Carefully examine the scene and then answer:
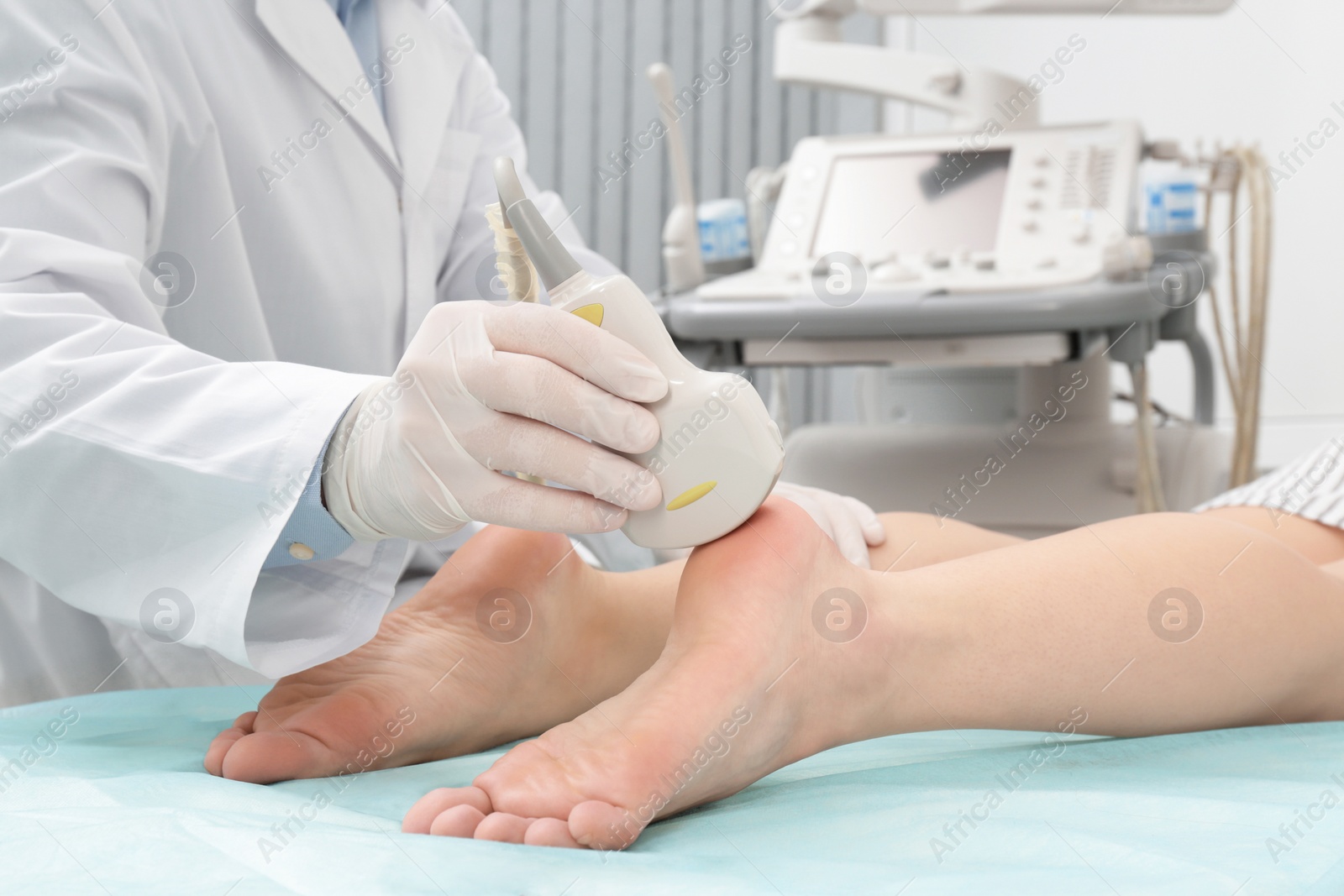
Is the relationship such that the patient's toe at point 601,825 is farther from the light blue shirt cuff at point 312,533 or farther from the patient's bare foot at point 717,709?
the light blue shirt cuff at point 312,533

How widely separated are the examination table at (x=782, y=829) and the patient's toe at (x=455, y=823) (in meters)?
0.02

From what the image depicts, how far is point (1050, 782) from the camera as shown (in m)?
0.67

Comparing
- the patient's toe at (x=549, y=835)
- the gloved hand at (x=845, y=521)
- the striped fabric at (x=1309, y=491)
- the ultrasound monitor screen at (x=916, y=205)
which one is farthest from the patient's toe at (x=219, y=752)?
the ultrasound monitor screen at (x=916, y=205)

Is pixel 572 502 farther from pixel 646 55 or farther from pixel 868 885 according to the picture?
pixel 646 55

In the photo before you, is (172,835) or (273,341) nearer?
(172,835)

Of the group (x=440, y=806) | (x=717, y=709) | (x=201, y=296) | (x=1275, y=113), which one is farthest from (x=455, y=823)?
(x=1275, y=113)

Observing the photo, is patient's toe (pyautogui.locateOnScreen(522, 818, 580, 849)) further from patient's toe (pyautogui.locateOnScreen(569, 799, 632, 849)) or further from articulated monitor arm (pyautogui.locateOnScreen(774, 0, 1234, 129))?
articulated monitor arm (pyautogui.locateOnScreen(774, 0, 1234, 129))

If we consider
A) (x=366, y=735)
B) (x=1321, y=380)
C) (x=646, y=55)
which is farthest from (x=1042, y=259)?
(x=646, y=55)

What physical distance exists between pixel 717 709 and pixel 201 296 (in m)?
0.67

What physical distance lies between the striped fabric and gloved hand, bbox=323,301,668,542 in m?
0.84

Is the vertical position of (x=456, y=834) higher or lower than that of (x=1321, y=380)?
higher

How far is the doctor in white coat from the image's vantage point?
A: 2.20 ft

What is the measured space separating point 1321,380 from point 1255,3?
815 mm

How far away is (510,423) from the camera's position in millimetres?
667
